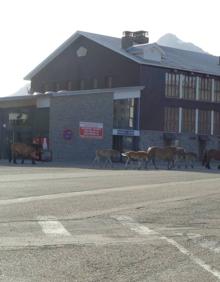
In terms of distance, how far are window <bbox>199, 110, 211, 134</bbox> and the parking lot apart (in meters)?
47.0

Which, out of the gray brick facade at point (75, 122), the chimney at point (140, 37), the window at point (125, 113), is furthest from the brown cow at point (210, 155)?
the chimney at point (140, 37)

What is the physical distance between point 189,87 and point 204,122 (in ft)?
13.5

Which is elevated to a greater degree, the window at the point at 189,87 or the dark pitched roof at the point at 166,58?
the dark pitched roof at the point at 166,58

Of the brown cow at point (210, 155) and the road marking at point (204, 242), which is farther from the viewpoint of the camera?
the brown cow at point (210, 155)

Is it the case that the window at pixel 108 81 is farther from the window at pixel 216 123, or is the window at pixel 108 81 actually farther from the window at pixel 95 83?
the window at pixel 216 123

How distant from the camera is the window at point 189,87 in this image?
66.1 m

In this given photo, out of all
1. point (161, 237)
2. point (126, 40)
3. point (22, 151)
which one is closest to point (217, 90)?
point (126, 40)

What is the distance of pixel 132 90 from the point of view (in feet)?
199

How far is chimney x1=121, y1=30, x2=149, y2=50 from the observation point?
2675 inches

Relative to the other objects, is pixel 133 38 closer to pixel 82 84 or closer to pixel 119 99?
pixel 82 84

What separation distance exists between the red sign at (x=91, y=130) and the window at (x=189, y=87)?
1204 centimetres

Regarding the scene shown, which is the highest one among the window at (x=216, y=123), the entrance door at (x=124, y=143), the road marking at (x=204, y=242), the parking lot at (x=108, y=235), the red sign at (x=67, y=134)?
the window at (x=216, y=123)

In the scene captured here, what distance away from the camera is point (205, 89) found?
226ft

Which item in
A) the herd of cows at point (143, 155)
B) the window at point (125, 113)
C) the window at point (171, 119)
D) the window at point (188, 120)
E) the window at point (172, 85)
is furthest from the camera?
the window at point (188, 120)
